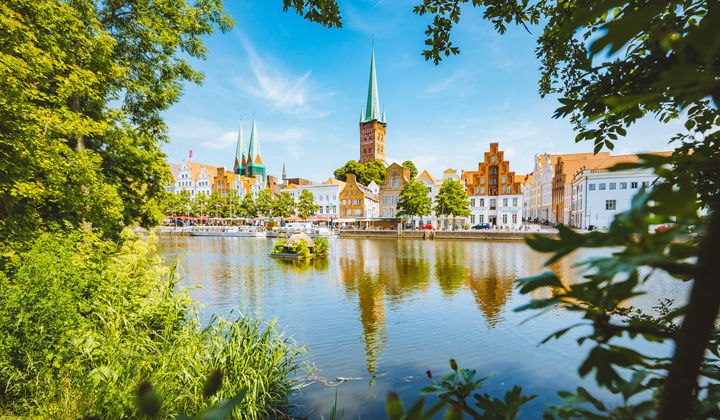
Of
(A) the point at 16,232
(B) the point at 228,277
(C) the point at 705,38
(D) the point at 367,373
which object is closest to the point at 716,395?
(C) the point at 705,38

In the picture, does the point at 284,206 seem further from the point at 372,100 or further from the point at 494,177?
the point at 372,100

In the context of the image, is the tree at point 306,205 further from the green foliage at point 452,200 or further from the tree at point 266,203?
the green foliage at point 452,200

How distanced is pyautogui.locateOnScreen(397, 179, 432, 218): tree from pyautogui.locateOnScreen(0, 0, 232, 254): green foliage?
4210cm

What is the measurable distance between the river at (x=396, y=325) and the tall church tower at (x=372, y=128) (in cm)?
8366

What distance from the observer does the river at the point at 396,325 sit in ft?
22.6

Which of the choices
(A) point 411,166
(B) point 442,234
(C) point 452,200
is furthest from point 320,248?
(A) point 411,166

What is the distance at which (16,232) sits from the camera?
688 cm

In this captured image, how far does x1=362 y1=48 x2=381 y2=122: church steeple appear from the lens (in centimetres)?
10131

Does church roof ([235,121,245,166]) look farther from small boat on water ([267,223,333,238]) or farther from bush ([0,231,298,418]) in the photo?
bush ([0,231,298,418])

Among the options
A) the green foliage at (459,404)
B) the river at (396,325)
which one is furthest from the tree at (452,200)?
the green foliage at (459,404)

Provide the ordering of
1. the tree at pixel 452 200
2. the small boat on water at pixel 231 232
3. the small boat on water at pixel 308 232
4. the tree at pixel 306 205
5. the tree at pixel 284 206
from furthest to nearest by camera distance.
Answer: the tree at pixel 284 206 → the tree at pixel 306 205 → the small boat on water at pixel 231 232 → the tree at pixel 452 200 → the small boat on water at pixel 308 232

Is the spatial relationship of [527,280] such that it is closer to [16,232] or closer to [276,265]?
[16,232]

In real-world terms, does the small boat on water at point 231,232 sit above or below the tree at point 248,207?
below

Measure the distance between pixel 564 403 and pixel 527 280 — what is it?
39 centimetres
